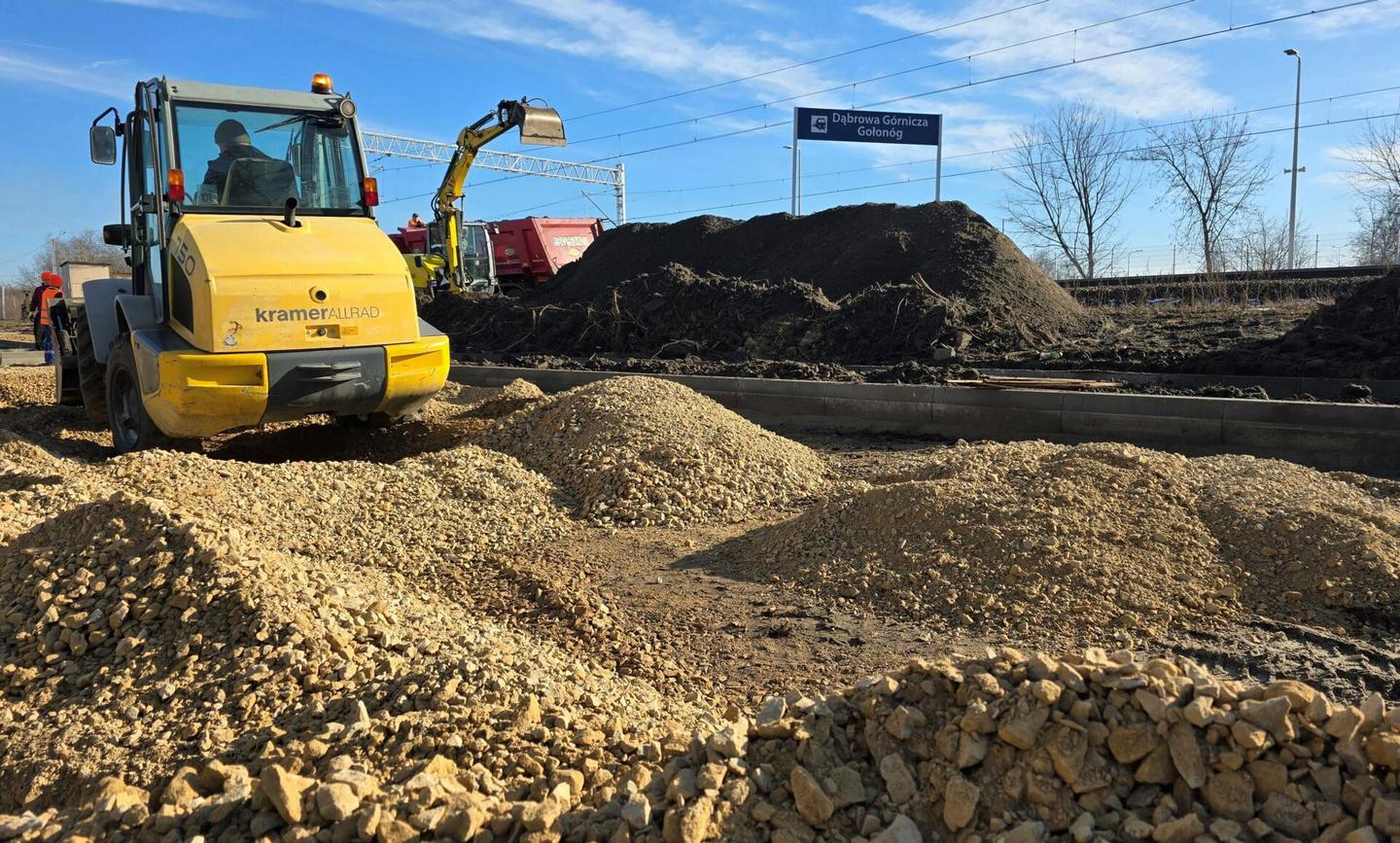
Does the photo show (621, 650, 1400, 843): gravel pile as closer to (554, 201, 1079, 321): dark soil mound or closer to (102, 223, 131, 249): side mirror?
(102, 223, 131, 249): side mirror

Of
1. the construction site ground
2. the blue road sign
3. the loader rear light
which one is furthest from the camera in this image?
the blue road sign

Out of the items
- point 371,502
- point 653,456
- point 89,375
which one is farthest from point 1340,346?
point 89,375

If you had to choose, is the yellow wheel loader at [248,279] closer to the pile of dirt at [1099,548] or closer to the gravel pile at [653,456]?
the gravel pile at [653,456]

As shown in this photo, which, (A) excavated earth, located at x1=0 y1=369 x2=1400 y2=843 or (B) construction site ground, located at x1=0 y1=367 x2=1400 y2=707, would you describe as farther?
(B) construction site ground, located at x1=0 y1=367 x2=1400 y2=707

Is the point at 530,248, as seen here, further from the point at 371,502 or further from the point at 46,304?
the point at 371,502

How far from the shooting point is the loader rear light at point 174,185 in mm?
7344

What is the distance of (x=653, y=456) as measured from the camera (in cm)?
700

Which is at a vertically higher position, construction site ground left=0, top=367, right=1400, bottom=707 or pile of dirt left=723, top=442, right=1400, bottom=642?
pile of dirt left=723, top=442, right=1400, bottom=642

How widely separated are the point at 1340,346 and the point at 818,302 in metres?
7.07

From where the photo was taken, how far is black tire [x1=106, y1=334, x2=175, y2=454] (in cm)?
754

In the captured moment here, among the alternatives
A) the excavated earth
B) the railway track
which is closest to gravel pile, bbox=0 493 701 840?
the excavated earth

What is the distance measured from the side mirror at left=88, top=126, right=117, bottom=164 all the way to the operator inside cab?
0.79 meters

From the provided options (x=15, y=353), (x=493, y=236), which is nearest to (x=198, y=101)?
(x=15, y=353)

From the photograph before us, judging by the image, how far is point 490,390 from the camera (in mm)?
11500
